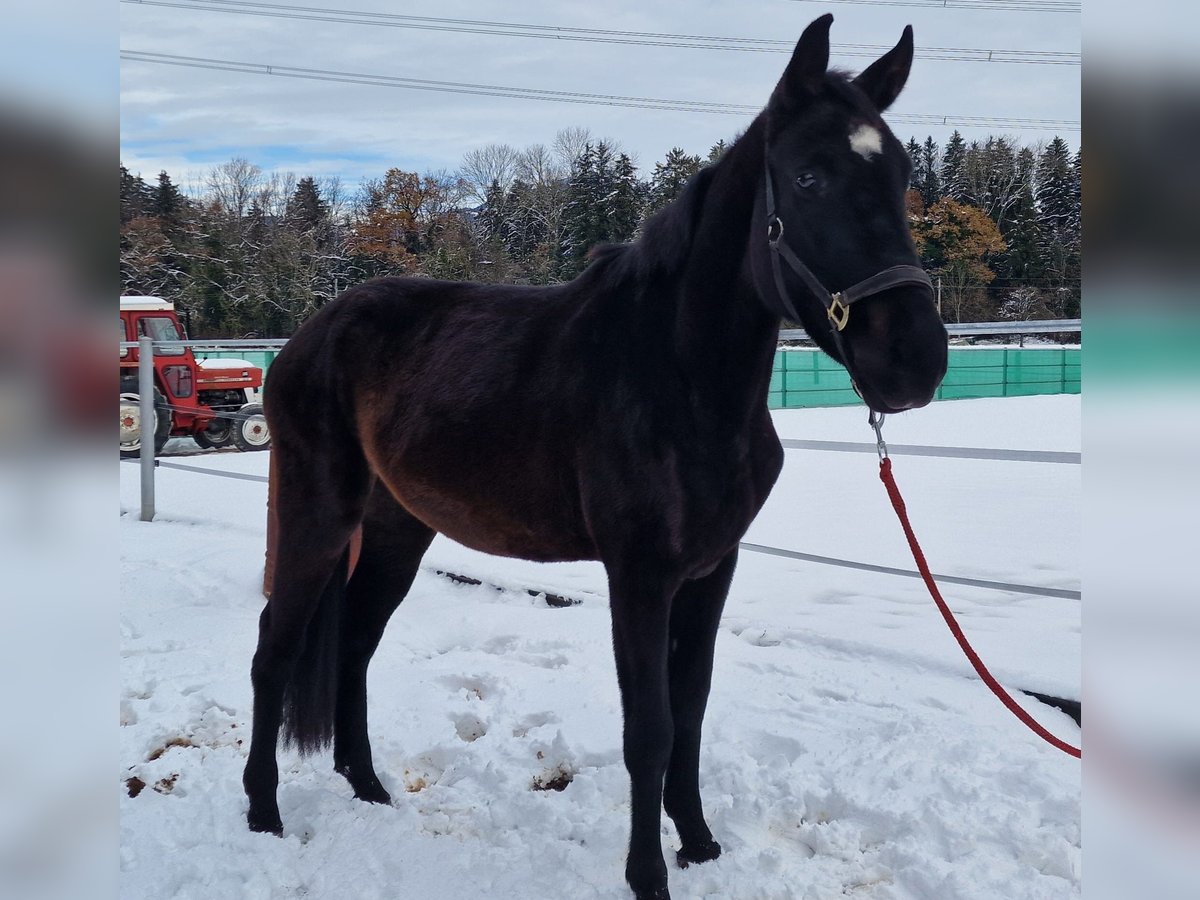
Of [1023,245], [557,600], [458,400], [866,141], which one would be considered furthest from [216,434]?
[1023,245]

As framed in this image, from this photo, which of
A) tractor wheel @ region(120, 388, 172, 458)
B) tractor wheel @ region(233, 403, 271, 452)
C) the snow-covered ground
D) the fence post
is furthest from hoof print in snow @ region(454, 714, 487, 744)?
tractor wheel @ region(233, 403, 271, 452)

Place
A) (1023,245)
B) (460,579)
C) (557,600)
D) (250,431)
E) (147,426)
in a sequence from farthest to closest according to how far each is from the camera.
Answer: (1023,245)
(250,431)
(147,426)
(460,579)
(557,600)

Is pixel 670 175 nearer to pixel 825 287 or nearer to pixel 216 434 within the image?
pixel 216 434

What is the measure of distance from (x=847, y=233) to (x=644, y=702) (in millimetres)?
1209

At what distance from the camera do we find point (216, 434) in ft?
46.1

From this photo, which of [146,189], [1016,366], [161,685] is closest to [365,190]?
[146,189]

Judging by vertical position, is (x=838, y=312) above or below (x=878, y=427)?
above

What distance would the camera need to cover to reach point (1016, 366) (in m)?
23.7

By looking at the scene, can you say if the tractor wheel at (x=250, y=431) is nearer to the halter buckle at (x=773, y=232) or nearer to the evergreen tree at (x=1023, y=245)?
the halter buckle at (x=773, y=232)

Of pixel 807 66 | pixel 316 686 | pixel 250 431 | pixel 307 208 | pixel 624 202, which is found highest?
pixel 307 208

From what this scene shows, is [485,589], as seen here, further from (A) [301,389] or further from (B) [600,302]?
(B) [600,302]

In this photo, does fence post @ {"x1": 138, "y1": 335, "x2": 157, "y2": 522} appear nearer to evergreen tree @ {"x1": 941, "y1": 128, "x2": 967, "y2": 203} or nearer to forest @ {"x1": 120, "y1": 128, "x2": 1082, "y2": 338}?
forest @ {"x1": 120, "y1": 128, "x2": 1082, "y2": 338}

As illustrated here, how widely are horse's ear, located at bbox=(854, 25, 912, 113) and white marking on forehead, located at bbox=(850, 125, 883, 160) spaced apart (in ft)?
0.76

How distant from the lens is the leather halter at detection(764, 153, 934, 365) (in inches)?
63.9
